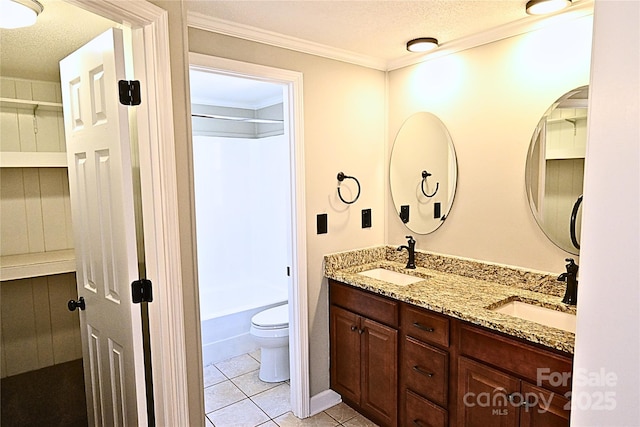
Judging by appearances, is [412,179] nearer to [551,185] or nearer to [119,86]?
[551,185]

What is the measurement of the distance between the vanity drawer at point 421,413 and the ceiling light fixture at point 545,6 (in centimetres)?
195

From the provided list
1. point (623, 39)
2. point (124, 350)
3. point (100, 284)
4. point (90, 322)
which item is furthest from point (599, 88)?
point (90, 322)

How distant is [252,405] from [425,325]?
1406 mm

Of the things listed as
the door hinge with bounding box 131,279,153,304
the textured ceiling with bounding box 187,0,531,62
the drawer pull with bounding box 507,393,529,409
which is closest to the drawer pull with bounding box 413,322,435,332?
the drawer pull with bounding box 507,393,529,409

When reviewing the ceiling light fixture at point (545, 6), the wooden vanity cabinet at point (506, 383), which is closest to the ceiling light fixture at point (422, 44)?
the ceiling light fixture at point (545, 6)

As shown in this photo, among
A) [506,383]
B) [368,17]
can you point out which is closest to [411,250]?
[506,383]

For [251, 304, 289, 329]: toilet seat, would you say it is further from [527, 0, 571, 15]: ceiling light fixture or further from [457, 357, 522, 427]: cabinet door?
[527, 0, 571, 15]: ceiling light fixture

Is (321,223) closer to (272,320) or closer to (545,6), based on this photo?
(272,320)

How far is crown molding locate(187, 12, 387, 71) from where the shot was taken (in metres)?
2.01

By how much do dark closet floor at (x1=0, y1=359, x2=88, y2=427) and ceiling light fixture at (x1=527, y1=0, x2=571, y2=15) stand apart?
330 cm

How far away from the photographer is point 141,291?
152 centimetres

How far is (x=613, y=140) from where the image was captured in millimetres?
731

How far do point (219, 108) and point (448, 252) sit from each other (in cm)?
273

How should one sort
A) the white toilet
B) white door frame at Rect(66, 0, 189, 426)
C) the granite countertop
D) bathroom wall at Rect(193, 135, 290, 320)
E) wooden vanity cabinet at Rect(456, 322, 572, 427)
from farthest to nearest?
bathroom wall at Rect(193, 135, 290, 320), the white toilet, the granite countertop, wooden vanity cabinet at Rect(456, 322, 572, 427), white door frame at Rect(66, 0, 189, 426)
